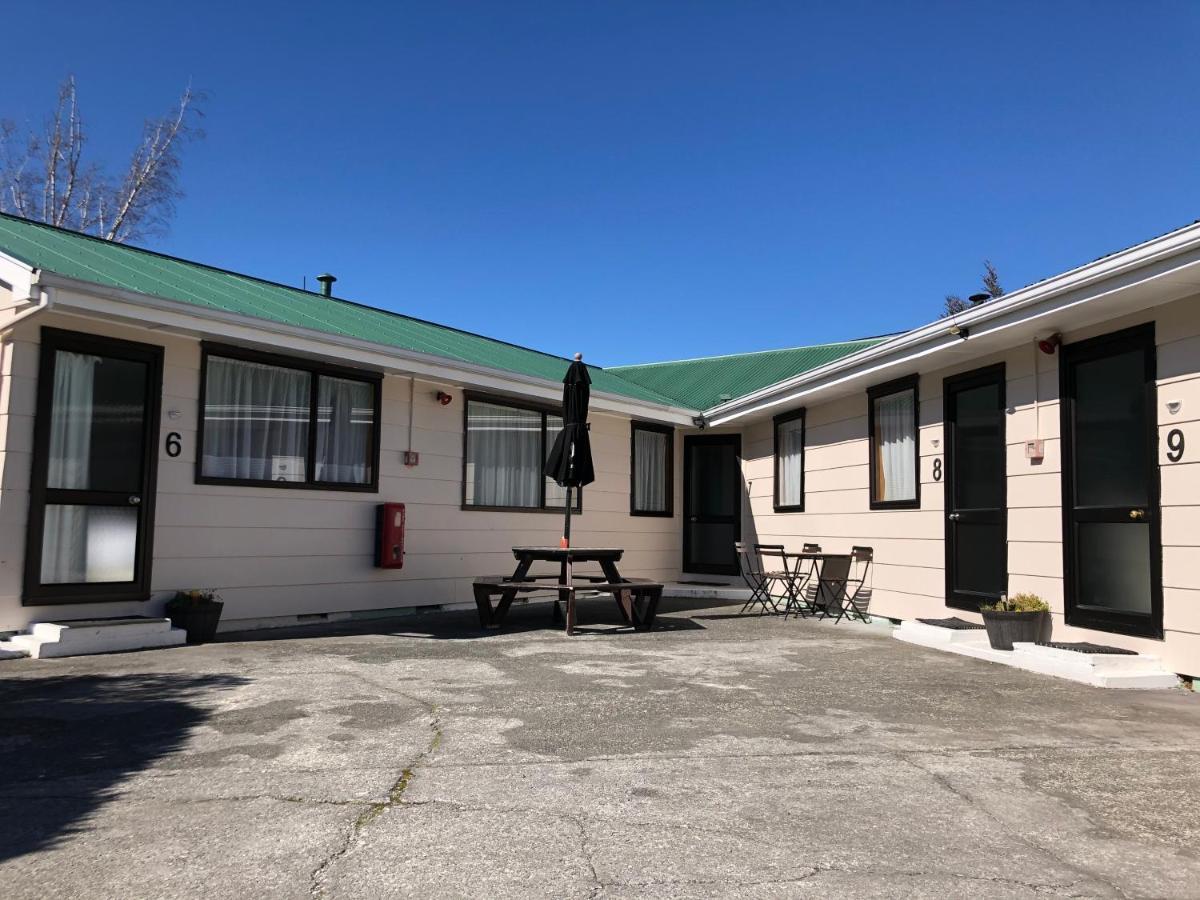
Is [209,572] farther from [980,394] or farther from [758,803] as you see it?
[980,394]

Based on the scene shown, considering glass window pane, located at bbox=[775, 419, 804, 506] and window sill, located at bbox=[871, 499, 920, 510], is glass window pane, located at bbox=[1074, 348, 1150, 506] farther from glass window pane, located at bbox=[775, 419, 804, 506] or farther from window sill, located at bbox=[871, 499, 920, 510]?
glass window pane, located at bbox=[775, 419, 804, 506]

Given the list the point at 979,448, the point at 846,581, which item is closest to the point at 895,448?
the point at 979,448

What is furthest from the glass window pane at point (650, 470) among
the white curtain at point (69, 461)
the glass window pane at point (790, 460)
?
the white curtain at point (69, 461)

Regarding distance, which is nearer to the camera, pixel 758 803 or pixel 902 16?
pixel 758 803

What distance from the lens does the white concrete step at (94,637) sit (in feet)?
19.4

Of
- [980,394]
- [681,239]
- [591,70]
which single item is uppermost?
[591,70]

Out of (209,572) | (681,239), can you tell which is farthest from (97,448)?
(681,239)

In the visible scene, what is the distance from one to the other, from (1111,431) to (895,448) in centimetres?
274

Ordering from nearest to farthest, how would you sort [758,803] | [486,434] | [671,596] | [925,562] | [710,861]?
1. [710,861]
2. [758,803]
3. [925,562]
4. [486,434]
5. [671,596]

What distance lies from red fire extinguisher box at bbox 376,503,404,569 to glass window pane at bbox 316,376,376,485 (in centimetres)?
37

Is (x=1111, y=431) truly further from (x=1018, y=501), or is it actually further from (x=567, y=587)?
(x=567, y=587)

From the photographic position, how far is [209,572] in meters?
7.25

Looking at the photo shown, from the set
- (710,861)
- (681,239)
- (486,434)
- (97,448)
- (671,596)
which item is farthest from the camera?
(681,239)

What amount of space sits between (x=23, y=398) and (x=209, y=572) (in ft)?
6.54
